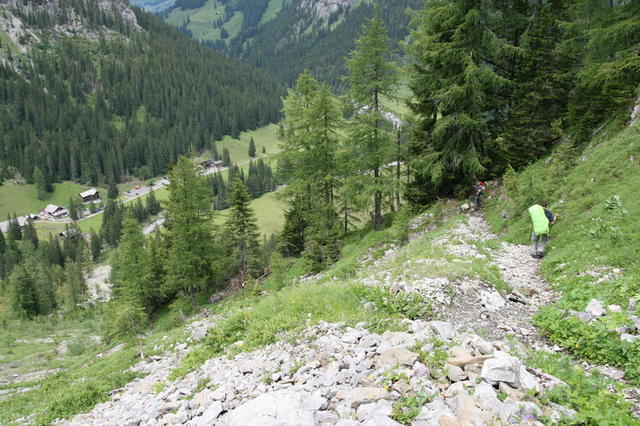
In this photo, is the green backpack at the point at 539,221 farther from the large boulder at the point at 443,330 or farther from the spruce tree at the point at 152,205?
the spruce tree at the point at 152,205

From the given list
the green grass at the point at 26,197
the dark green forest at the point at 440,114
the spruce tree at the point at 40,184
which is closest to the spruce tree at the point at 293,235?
the dark green forest at the point at 440,114

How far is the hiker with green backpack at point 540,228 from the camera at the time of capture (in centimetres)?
1215

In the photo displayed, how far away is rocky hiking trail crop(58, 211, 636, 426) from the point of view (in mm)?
4387

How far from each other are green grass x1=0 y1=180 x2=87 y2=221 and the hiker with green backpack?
17793 centimetres

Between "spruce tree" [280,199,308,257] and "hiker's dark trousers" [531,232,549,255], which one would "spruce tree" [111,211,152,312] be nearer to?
"spruce tree" [280,199,308,257]

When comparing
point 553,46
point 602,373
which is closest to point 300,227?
point 553,46

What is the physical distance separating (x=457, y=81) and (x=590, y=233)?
12.8 metres

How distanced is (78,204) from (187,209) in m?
141

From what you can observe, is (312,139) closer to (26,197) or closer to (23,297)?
(23,297)

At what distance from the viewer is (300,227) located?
127ft

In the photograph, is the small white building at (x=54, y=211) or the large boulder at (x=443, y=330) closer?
the large boulder at (x=443, y=330)

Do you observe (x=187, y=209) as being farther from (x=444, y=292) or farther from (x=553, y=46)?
(x=553, y=46)

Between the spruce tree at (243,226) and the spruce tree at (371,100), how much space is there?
13.6m

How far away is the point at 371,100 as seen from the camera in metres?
22.6
